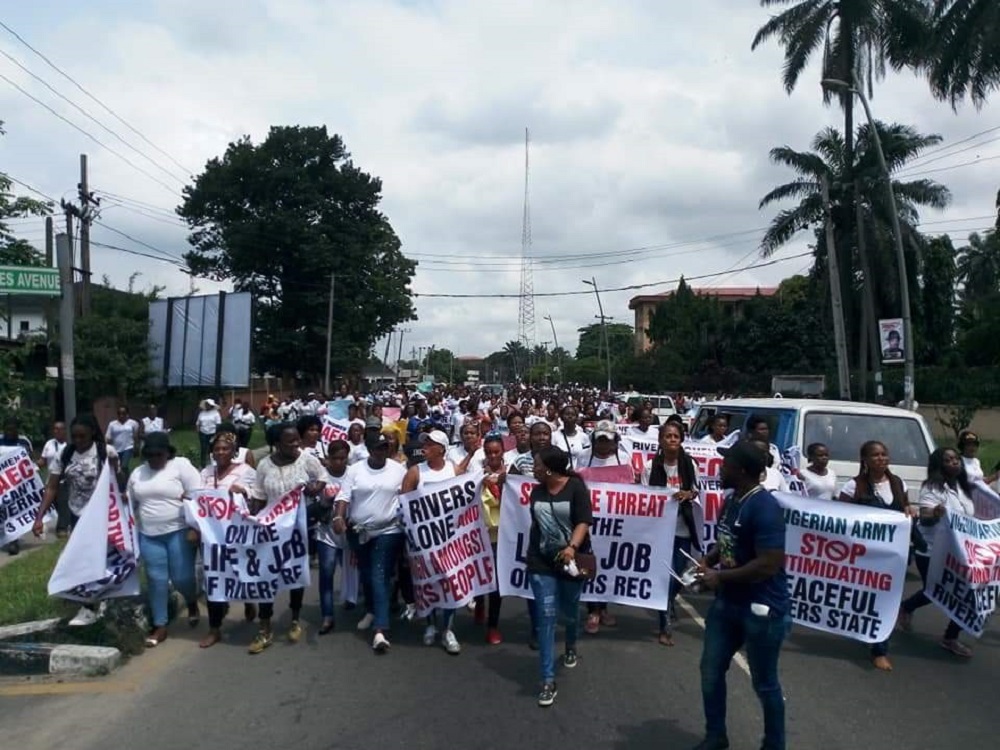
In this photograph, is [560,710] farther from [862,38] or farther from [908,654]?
[862,38]

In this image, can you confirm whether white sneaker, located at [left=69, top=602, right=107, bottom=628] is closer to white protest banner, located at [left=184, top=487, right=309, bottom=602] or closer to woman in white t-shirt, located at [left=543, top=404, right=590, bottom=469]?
white protest banner, located at [left=184, top=487, right=309, bottom=602]

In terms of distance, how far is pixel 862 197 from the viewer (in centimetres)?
3812

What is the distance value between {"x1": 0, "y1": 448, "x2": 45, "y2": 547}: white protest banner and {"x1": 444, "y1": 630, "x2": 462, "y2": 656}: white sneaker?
5686 millimetres

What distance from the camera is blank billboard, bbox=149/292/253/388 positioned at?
26.5m

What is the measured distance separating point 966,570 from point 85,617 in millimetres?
6554

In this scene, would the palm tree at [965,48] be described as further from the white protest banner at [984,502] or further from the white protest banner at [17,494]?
the white protest banner at [17,494]

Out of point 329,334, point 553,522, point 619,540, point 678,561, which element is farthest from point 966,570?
point 329,334

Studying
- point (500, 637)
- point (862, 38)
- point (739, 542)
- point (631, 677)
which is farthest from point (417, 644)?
point (862, 38)

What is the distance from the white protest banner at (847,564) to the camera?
24.4ft

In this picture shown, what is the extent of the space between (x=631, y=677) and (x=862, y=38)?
33.6 m

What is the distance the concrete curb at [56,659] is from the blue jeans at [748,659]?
4.21 metres

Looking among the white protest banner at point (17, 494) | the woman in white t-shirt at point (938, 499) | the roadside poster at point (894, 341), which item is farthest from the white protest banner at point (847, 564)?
the roadside poster at point (894, 341)

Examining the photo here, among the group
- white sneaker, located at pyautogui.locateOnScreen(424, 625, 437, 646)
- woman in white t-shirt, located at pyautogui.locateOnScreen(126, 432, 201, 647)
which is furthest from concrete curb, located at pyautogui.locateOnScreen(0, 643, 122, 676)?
white sneaker, located at pyautogui.locateOnScreen(424, 625, 437, 646)

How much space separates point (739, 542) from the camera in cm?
516
